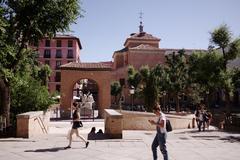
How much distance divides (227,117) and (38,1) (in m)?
17.1

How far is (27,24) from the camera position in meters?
16.7

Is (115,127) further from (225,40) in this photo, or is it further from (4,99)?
(225,40)

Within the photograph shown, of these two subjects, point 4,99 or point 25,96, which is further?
point 25,96

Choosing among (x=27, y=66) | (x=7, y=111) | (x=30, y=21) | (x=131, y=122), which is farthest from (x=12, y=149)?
(x=131, y=122)

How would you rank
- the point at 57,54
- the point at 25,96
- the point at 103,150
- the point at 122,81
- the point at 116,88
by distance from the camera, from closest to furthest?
the point at 103,150 → the point at 25,96 → the point at 116,88 → the point at 122,81 → the point at 57,54

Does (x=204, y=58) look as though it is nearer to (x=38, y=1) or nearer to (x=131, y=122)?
(x=131, y=122)

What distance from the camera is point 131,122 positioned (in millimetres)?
23859

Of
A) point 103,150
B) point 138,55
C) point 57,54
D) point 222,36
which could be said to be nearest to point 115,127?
point 103,150

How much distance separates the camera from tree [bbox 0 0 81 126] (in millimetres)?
15836

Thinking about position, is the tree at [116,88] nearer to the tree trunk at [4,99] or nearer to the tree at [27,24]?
the tree at [27,24]

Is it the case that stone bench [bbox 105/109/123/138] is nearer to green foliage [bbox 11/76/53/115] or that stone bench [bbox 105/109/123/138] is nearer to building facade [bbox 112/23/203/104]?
green foliage [bbox 11/76/53/115]

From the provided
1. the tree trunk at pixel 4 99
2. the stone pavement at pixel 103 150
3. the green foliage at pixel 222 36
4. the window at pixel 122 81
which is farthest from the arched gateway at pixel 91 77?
the window at pixel 122 81

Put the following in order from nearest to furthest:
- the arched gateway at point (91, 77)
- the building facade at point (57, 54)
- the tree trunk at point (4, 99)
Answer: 1. the tree trunk at point (4, 99)
2. the arched gateway at point (91, 77)
3. the building facade at point (57, 54)

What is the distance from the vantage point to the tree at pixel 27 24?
15836mm
